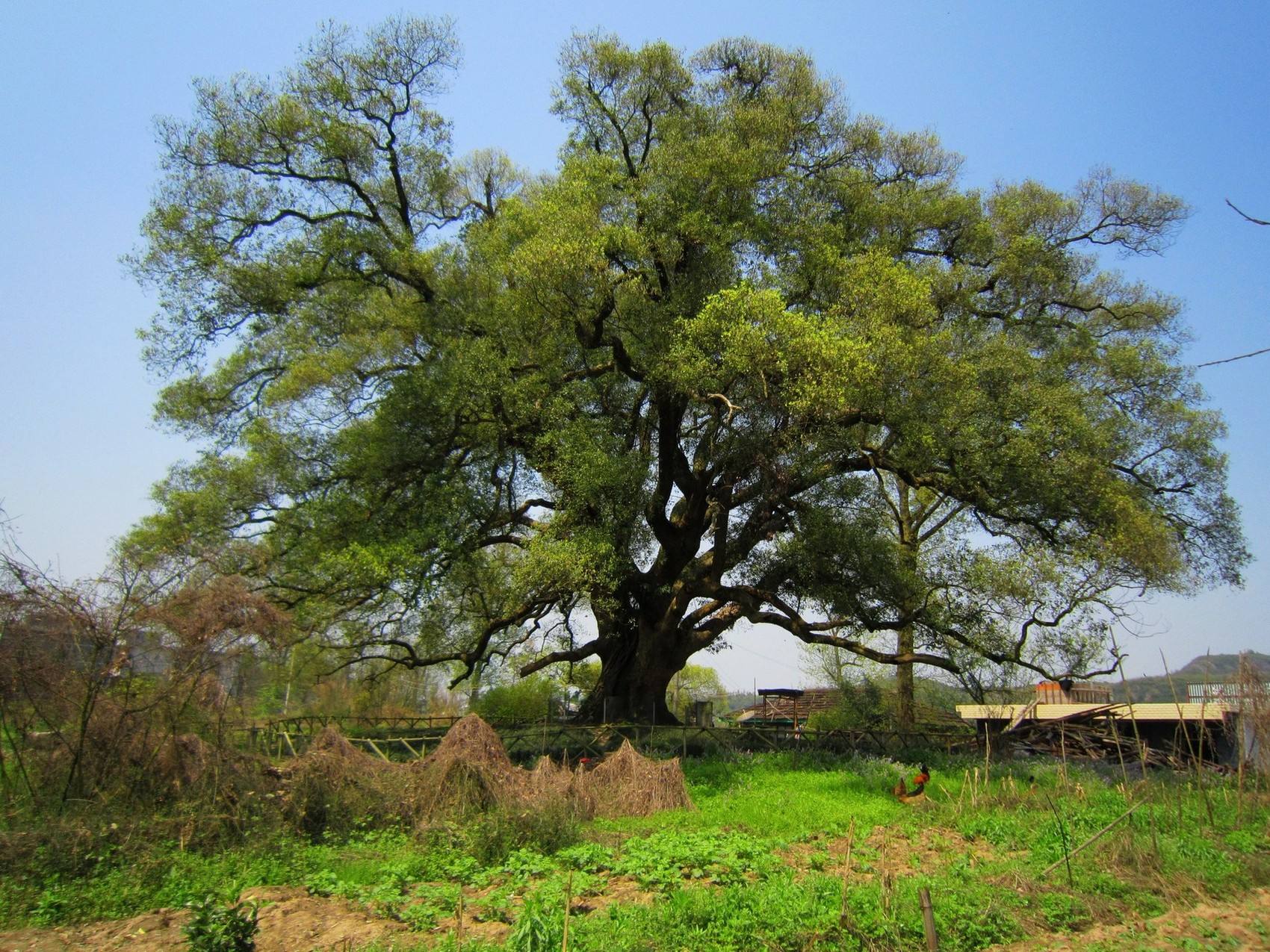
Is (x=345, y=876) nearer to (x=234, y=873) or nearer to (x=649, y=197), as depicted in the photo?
(x=234, y=873)

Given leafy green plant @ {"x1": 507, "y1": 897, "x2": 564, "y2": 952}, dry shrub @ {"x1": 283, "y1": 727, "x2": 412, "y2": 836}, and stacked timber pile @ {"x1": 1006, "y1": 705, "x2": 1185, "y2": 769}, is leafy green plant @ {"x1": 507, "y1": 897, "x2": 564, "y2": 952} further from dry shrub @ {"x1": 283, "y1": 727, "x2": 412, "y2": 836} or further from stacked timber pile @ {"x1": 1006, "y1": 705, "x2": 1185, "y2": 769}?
stacked timber pile @ {"x1": 1006, "y1": 705, "x2": 1185, "y2": 769}

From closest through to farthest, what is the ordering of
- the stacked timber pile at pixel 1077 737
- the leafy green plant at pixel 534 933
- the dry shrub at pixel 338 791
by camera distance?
1. the leafy green plant at pixel 534 933
2. the dry shrub at pixel 338 791
3. the stacked timber pile at pixel 1077 737

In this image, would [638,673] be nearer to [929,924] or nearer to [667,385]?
[667,385]

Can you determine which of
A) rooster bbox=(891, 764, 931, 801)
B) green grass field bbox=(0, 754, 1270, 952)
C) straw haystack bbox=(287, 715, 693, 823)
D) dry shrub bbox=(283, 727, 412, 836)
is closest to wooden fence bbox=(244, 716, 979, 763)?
rooster bbox=(891, 764, 931, 801)

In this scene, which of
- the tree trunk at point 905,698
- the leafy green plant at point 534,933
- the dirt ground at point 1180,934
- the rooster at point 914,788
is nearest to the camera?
the leafy green plant at point 534,933

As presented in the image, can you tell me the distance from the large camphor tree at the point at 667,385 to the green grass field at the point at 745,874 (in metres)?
5.98

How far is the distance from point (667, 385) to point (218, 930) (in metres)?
13.4

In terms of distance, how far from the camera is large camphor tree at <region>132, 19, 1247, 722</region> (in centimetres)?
1695

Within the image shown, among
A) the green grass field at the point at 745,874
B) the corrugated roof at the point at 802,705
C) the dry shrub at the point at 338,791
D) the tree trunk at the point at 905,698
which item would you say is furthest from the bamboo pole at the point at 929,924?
the corrugated roof at the point at 802,705

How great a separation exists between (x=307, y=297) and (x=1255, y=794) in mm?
A: 19512

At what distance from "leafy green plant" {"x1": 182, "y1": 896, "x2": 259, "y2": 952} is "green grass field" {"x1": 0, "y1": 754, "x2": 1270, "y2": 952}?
1.13 m

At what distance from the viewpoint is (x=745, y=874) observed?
9.41 m

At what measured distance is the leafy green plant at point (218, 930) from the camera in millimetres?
6578

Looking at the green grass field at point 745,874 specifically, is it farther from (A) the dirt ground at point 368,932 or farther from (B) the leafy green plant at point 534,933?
(A) the dirt ground at point 368,932
